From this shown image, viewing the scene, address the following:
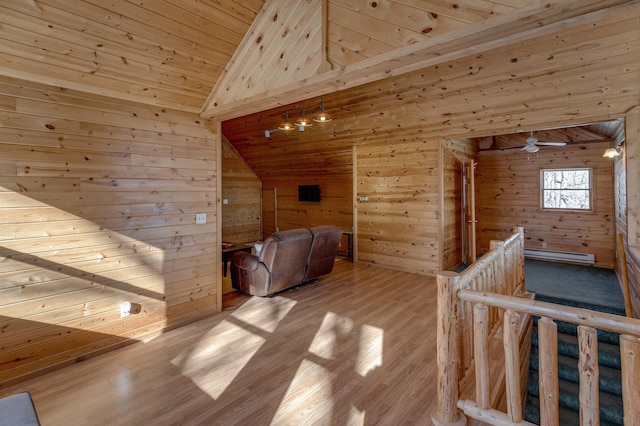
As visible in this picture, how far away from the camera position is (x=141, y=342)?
10.3 feet

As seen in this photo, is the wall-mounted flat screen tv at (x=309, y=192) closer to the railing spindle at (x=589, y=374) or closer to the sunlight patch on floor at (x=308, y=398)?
the sunlight patch on floor at (x=308, y=398)

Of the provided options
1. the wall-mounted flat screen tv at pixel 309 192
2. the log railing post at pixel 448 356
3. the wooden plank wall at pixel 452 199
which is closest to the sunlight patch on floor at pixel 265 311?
the log railing post at pixel 448 356

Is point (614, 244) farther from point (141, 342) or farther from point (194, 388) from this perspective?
point (141, 342)

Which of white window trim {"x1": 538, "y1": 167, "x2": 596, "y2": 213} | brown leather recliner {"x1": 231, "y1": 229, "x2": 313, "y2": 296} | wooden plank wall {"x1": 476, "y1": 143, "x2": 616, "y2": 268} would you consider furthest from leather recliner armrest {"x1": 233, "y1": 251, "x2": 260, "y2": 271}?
white window trim {"x1": 538, "y1": 167, "x2": 596, "y2": 213}

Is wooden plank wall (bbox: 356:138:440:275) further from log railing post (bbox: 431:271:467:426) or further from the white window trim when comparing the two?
log railing post (bbox: 431:271:467:426)

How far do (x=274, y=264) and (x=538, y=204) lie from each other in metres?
6.01

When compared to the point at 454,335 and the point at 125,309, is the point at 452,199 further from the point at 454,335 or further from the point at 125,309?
the point at 125,309

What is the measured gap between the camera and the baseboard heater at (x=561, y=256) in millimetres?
6051

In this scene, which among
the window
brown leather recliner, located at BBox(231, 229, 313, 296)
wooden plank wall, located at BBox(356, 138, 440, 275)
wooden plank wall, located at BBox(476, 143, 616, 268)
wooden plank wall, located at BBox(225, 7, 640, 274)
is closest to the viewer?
wooden plank wall, located at BBox(225, 7, 640, 274)

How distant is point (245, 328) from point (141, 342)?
3.39 ft

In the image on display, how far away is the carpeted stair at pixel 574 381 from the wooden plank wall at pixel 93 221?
386 centimetres

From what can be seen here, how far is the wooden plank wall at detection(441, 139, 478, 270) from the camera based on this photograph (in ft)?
18.0

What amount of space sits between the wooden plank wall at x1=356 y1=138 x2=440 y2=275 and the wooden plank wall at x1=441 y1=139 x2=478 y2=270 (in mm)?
195

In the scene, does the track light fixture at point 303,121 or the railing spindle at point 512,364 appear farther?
the track light fixture at point 303,121
